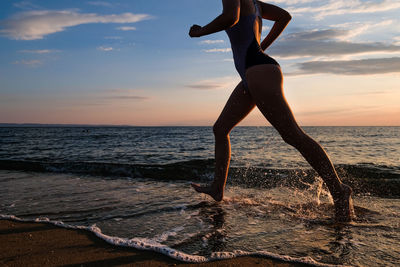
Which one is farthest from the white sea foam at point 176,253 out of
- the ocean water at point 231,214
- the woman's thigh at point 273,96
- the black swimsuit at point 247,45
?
the black swimsuit at point 247,45

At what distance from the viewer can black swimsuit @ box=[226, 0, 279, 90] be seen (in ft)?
8.36

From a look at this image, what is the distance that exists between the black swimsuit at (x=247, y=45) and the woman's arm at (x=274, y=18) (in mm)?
323

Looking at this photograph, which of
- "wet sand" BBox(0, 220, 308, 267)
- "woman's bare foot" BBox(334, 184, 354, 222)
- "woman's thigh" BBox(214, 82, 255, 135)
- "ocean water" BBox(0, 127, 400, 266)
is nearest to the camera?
"wet sand" BBox(0, 220, 308, 267)

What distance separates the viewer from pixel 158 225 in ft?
8.86

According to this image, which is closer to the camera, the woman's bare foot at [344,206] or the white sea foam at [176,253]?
the white sea foam at [176,253]

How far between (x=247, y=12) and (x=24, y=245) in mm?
2609

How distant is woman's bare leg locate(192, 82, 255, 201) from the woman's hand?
68 centimetres

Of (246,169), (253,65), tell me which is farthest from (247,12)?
(246,169)

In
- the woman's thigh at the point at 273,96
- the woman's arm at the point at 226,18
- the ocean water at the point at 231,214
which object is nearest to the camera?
the ocean water at the point at 231,214

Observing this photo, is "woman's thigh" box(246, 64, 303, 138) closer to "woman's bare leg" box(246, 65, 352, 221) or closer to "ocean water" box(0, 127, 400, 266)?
"woman's bare leg" box(246, 65, 352, 221)

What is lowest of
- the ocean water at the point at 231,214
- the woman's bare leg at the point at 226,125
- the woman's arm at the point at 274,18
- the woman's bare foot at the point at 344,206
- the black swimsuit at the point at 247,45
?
the ocean water at the point at 231,214

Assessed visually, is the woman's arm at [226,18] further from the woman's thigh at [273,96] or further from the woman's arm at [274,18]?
the woman's arm at [274,18]

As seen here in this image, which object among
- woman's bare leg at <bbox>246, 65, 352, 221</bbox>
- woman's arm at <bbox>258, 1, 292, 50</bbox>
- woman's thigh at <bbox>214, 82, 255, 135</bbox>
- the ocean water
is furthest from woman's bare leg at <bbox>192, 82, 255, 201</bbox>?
woman's arm at <bbox>258, 1, 292, 50</bbox>

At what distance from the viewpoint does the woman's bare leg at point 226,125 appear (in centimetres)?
293
